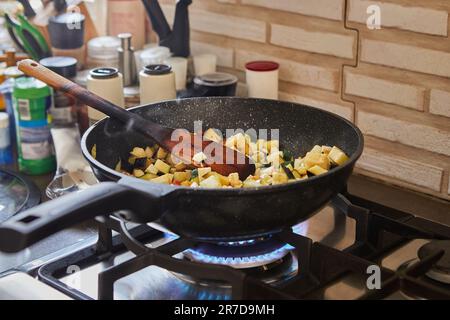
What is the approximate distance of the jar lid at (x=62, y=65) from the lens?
1.60 metres

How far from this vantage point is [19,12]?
177 centimetres

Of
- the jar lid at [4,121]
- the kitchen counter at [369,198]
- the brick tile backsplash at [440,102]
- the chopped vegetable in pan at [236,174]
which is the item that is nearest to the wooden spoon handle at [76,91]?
the chopped vegetable in pan at [236,174]

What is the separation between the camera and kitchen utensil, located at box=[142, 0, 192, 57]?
1.63m

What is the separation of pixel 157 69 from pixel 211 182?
0.48 m

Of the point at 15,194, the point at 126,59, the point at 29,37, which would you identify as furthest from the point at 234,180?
the point at 29,37

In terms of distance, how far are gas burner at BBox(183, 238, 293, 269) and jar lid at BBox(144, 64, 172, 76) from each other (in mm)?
521

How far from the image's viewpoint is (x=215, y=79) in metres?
1.56

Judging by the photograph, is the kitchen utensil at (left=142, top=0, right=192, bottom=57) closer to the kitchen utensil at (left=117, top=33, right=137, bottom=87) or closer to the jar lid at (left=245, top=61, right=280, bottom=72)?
the kitchen utensil at (left=117, top=33, right=137, bottom=87)

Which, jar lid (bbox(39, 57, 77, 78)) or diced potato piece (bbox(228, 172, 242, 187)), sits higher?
jar lid (bbox(39, 57, 77, 78))

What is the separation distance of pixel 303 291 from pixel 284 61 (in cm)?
67

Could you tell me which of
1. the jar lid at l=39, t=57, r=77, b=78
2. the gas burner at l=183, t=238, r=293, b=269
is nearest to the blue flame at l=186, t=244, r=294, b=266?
the gas burner at l=183, t=238, r=293, b=269

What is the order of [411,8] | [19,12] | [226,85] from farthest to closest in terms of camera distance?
[19,12] < [226,85] < [411,8]
